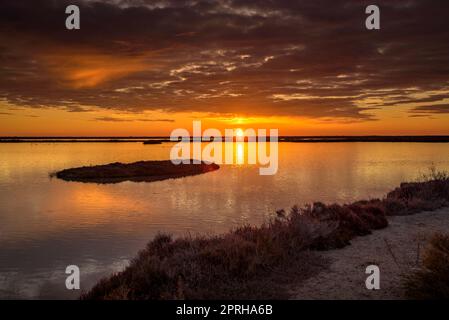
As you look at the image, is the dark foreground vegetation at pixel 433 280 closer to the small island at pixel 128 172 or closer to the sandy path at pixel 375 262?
the sandy path at pixel 375 262

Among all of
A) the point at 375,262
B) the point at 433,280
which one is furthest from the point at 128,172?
the point at 433,280

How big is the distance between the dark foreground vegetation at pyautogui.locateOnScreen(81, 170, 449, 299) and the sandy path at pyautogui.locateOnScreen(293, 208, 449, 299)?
0.36m

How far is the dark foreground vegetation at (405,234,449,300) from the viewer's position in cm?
679

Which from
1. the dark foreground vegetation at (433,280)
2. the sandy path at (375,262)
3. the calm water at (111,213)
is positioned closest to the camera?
the dark foreground vegetation at (433,280)

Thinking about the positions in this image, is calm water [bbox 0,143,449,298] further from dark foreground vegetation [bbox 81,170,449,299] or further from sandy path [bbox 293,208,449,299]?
sandy path [bbox 293,208,449,299]

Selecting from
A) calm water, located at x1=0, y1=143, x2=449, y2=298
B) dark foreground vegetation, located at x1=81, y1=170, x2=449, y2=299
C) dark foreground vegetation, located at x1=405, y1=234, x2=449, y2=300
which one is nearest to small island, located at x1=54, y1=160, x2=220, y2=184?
calm water, located at x1=0, y1=143, x2=449, y2=298

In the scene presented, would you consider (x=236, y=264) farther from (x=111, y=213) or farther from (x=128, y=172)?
(x=128, y=172)

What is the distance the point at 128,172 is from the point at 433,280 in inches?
1475

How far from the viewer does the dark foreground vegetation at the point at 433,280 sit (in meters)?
6.79

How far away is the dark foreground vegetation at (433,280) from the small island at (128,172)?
32286 mm

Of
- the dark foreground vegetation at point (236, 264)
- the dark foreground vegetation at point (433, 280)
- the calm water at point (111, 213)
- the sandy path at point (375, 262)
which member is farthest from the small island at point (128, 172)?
the dark foreground vegetation at point (433, 280)

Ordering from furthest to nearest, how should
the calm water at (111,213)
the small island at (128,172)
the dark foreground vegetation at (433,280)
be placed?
1. the small island at (128,172)
2. the calm water at (111,213)
3. the dark foreground vegetation at (433,280)

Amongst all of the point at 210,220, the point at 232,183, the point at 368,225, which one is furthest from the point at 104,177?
the point at 368,225

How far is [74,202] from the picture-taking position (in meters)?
25.3
